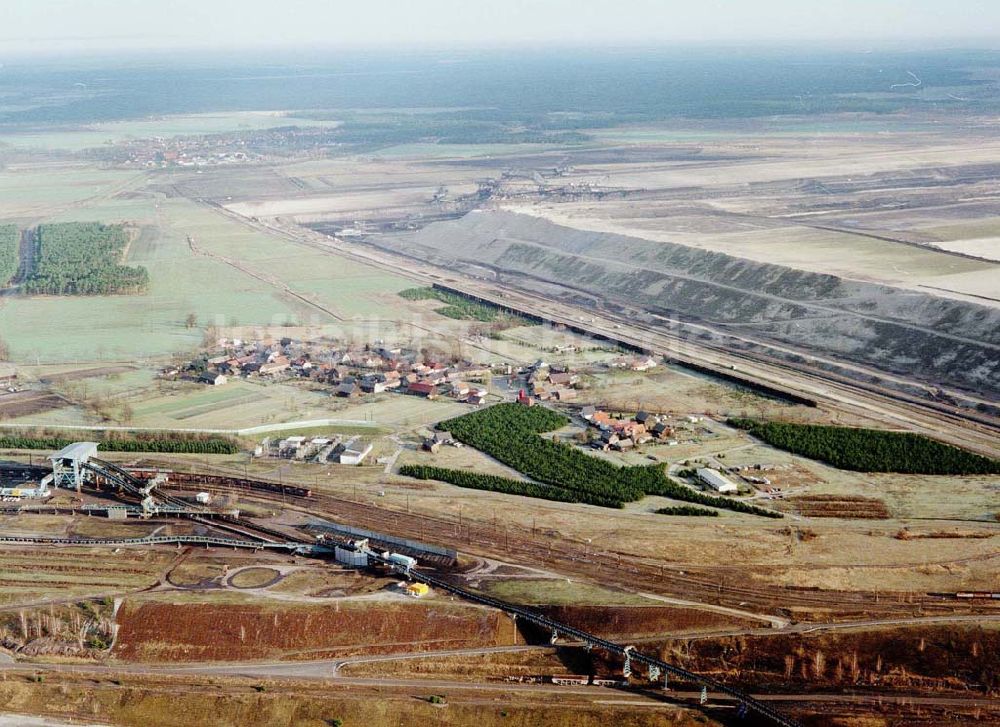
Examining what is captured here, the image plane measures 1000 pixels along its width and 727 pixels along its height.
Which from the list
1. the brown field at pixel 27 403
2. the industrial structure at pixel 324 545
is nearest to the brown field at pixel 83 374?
the brown field at pixel 27 403

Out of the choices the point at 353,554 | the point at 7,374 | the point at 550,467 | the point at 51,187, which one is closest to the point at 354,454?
the point at 550,467

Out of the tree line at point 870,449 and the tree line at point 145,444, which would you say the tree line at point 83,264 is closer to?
the tree line at point 145,444

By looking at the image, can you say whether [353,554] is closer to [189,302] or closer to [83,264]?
[189,302]

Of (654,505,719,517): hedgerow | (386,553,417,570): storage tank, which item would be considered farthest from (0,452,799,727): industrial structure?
(654,505,719,517): hedgerow

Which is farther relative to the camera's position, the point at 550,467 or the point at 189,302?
the point at 189,302

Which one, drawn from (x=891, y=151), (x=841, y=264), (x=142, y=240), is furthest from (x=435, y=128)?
(x=841, y=264)

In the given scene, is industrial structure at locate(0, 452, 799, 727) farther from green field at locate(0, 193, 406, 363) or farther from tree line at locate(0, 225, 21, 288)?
tree line at locate(0, 225, 21, 288)

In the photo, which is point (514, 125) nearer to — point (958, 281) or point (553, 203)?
point (553, 203)
